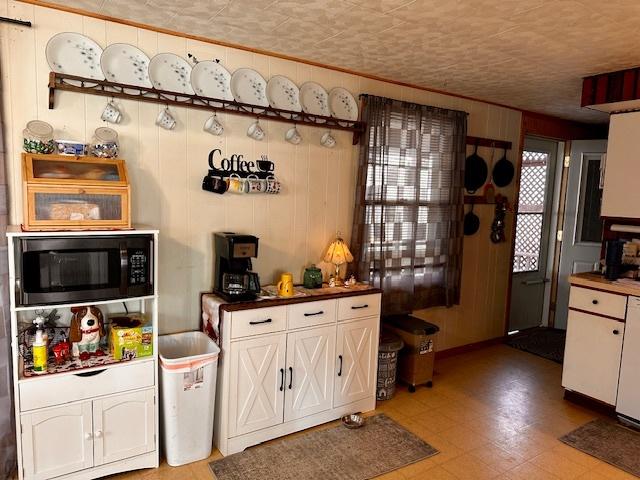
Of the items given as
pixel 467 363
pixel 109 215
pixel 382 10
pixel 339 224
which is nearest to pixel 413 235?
pixel 339 224

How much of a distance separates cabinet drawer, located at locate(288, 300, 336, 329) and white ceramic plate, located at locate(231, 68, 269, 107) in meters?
1.35

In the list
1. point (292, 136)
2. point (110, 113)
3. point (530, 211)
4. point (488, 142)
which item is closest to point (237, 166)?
point (292, 136)

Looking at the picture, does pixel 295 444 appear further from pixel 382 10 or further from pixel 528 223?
pixel 528 223

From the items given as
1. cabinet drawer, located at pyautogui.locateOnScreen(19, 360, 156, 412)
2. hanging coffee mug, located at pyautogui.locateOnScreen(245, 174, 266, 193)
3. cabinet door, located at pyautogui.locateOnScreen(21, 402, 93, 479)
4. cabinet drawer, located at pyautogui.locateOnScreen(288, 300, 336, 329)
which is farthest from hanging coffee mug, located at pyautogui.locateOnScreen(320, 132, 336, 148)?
cabinet door, located at pyautogui.locateOnScreen(21, 402, 93, 479)

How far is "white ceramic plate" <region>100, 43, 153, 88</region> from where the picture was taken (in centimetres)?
245

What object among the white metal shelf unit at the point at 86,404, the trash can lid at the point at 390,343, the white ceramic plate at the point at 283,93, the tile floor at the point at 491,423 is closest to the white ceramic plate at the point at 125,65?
the white ceramic plate at the point at 283,93

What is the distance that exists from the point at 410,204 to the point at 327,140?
93cm

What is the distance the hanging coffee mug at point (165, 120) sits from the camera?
8.50 feet

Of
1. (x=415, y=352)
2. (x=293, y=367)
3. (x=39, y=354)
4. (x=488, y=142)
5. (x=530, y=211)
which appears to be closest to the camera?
(x=39, y=354)

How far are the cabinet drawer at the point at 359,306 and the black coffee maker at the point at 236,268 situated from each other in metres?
0.59

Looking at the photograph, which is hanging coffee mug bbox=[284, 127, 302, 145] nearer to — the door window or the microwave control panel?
the microwave control panel

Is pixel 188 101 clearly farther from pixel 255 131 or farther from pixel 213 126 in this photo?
pixel 255 131

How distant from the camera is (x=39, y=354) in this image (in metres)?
2.09

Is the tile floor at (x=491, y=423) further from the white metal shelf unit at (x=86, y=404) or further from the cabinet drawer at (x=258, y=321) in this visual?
the cabinet drawer at (x=258, y=321)
